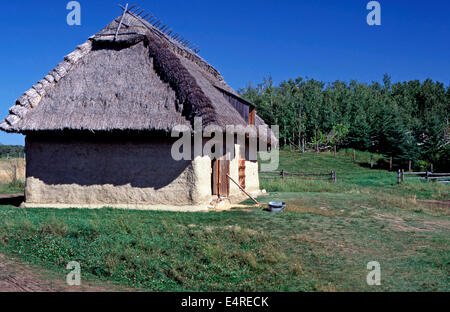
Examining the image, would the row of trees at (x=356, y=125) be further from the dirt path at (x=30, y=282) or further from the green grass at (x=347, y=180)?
the dirt path at (x=30, y=282)

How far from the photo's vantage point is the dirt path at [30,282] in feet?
19.1

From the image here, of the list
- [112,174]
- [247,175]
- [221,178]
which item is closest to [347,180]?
[247,175]

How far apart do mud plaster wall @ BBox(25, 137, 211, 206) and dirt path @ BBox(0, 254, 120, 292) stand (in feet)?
15.7

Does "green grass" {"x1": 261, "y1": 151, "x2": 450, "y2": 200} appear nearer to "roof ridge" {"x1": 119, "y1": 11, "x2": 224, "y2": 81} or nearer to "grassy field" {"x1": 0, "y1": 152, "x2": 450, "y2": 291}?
"roof ridge" {"x1": 119, "y1": 11, "x2": 224, "y2": 81}

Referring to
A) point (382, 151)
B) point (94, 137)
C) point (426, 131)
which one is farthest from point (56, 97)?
point (382, 151)

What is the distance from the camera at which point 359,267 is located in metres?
6.47

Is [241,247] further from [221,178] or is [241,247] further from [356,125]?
[356,125]

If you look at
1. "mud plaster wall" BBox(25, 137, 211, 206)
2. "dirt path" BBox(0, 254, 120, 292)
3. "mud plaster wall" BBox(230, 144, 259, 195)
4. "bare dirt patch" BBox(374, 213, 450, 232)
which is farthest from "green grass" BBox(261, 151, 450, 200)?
"dirt path" BBox(0, 254, 120, 292)

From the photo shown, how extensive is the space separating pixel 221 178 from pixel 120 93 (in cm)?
394

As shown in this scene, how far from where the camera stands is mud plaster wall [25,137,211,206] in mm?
11258

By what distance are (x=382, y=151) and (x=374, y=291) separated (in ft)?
136
